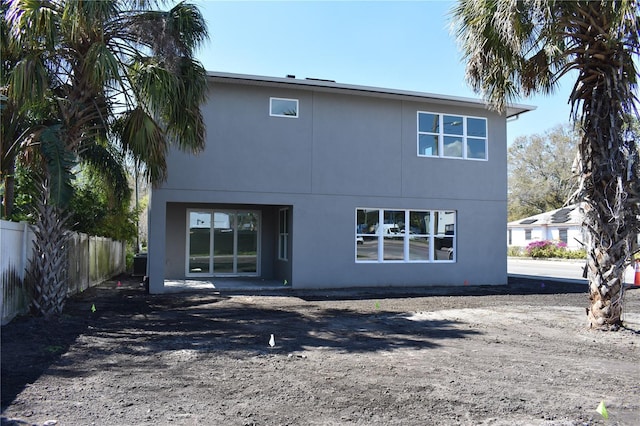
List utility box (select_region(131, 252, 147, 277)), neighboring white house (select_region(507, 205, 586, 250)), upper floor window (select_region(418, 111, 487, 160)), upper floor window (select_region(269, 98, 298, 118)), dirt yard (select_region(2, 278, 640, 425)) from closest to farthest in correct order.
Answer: dirt yard (select_region(2, 278, 640, 425))
upper floor window (select_region(269, 98, 298, 118))
upper floor window (select_region(418, 111, 487, 160))
utility box (select_region(131, 252, 147, 277))
neighboring white house (select_region(507, 205, 586, 250))

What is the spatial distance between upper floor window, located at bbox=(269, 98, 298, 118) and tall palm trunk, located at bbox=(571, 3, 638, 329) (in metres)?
8.16

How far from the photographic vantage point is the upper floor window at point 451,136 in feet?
55.5

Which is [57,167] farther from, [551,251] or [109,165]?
[551,251]

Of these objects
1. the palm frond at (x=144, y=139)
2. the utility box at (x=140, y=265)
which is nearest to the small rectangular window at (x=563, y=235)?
the utility box at (x=140, y=265)

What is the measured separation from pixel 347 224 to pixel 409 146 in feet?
10.8

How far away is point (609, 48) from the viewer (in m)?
8.99

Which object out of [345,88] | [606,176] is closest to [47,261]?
[345,88]

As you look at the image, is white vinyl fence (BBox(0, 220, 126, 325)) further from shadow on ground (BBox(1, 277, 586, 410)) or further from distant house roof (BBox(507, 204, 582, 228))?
distant house roof (BBox(507, 204, 582, 228))

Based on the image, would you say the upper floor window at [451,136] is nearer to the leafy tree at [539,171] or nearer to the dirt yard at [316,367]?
the dirt yard at [316,367]

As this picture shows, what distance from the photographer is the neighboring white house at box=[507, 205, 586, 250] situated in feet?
133

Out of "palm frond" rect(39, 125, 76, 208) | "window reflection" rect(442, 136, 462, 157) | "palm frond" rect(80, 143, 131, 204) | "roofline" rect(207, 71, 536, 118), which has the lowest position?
"palm frond" rect(39, 125, 76, 208)

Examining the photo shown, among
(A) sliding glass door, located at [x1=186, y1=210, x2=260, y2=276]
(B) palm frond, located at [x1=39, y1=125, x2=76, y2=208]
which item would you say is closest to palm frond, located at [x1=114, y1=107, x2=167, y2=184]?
(B) palm frond, located at [x1=39, y1=125, x2=76, y2=208]

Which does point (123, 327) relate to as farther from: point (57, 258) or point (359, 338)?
point (359, 338)

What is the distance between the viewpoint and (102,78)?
29.1 ft
